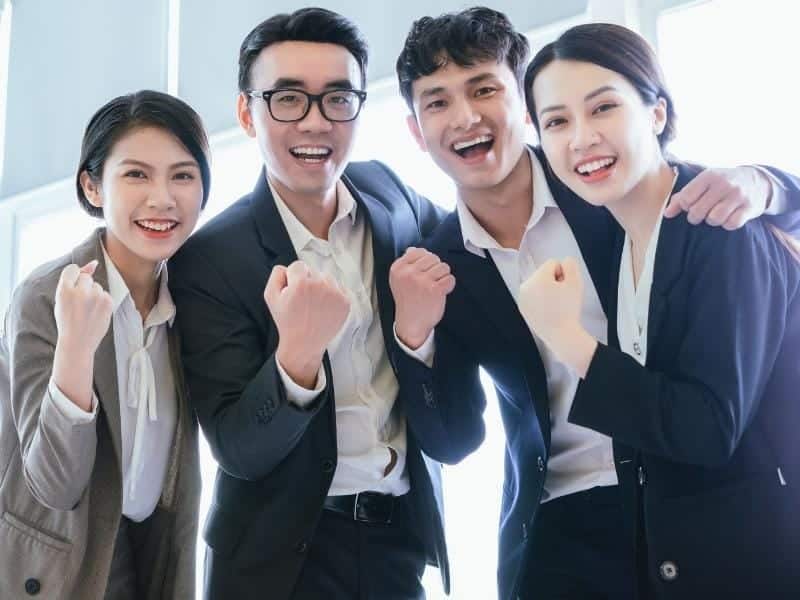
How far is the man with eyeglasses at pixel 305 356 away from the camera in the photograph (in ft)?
5.36

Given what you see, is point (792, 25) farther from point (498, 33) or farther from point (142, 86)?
point (142, 86)

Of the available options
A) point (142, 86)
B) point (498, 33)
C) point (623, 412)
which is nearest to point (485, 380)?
point (498, 33)

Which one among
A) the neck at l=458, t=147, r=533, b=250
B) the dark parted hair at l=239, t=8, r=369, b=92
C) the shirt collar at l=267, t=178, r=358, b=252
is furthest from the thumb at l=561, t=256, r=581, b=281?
the dark parted hair at l=239, t=8, r=369, b=92

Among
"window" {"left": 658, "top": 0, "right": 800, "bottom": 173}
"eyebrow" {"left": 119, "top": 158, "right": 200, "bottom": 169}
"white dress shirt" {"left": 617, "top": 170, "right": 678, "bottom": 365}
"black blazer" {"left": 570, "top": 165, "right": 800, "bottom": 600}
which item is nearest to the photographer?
"black blazer" {"left": 570, "top": 165, "right": 800, "bottom": 600}

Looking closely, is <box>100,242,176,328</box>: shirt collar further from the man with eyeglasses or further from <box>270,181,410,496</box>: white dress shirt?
<box>270,181,410,496</box>: white dress shirt

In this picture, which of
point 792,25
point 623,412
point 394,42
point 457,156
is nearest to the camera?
point 623,412

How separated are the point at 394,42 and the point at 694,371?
1810 millimetres

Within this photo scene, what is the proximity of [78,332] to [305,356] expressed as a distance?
359mm

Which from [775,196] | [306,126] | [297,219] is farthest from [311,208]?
[775,196]

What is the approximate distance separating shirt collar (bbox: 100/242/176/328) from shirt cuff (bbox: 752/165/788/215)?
1.04 m

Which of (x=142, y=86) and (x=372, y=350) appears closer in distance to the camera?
(x=372, y=350)

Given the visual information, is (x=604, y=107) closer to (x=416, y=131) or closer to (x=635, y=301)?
(x=635, y=301)

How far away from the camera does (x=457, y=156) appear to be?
1792mm

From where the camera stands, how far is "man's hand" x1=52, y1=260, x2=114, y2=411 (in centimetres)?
158
